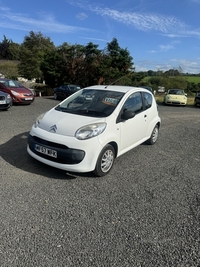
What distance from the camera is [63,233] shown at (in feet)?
7.57

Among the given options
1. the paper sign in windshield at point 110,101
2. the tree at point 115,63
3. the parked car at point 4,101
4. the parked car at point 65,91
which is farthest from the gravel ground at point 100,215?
the tree at point 115,63

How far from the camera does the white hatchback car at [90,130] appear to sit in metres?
3.29

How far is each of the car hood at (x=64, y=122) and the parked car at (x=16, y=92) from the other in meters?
8.67

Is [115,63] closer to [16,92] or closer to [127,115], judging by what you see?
[16,92]

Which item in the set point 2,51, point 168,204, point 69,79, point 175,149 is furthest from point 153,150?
point 2,51

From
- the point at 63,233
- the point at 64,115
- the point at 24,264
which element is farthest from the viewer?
the point at 64,115

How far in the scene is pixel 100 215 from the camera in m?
2.64

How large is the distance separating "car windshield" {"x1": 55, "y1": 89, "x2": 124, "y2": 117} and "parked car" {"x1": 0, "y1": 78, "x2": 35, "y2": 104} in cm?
819

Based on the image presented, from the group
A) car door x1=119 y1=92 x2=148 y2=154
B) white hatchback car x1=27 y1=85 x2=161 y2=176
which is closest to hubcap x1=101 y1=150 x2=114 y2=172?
white hatchback car x1=27 y1=85 x2=161 y2=176

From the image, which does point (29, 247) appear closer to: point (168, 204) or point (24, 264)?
point (24, 264)

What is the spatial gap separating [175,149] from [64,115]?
10.6 ft

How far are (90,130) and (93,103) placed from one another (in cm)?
97

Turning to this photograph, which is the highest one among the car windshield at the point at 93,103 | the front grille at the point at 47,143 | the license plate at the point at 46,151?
the car windshield at the point at 93,103

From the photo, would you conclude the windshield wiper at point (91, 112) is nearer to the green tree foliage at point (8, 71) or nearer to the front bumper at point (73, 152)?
the front bumper at point (73, 152)
